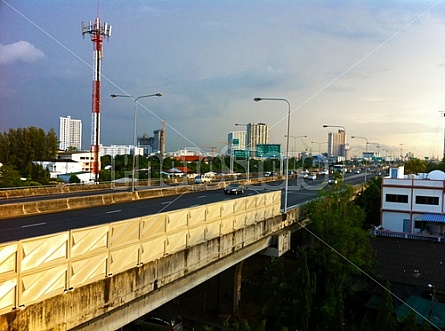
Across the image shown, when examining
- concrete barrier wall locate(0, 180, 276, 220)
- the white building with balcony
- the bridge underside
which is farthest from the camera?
the white building with balcony

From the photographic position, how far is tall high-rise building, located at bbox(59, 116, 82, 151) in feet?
581

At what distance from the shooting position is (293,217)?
23.4m

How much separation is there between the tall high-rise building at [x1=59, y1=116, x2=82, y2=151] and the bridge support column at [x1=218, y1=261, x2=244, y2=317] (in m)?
168

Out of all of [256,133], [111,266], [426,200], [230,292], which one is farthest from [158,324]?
[256,133]

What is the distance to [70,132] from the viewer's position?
182 metres

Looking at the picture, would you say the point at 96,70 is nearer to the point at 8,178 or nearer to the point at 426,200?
the point at 8,178

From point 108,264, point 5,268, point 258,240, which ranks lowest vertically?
point 258,240

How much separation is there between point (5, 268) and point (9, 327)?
0.98 metres

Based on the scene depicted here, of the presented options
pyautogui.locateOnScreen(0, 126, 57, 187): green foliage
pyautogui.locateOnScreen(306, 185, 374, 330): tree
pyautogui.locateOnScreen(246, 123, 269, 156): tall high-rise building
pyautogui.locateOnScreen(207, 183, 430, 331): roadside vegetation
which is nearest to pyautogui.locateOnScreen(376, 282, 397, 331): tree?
pyautogui.locateOnScreen(207, 183, 430, 331): roadside vegetation

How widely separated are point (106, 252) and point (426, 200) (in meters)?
34.1

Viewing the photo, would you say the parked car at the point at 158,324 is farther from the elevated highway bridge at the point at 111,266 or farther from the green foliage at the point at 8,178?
the green foliage at the point at 8,178

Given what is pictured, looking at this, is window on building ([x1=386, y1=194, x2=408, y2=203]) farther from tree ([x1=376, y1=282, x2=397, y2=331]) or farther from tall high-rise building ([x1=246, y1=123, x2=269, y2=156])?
tall high-rise building ([x1=246, y1=123, x2=269, y2=156])

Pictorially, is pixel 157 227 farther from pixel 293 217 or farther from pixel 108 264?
pixel 293 217

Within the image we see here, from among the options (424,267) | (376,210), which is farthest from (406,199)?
(424,267)
